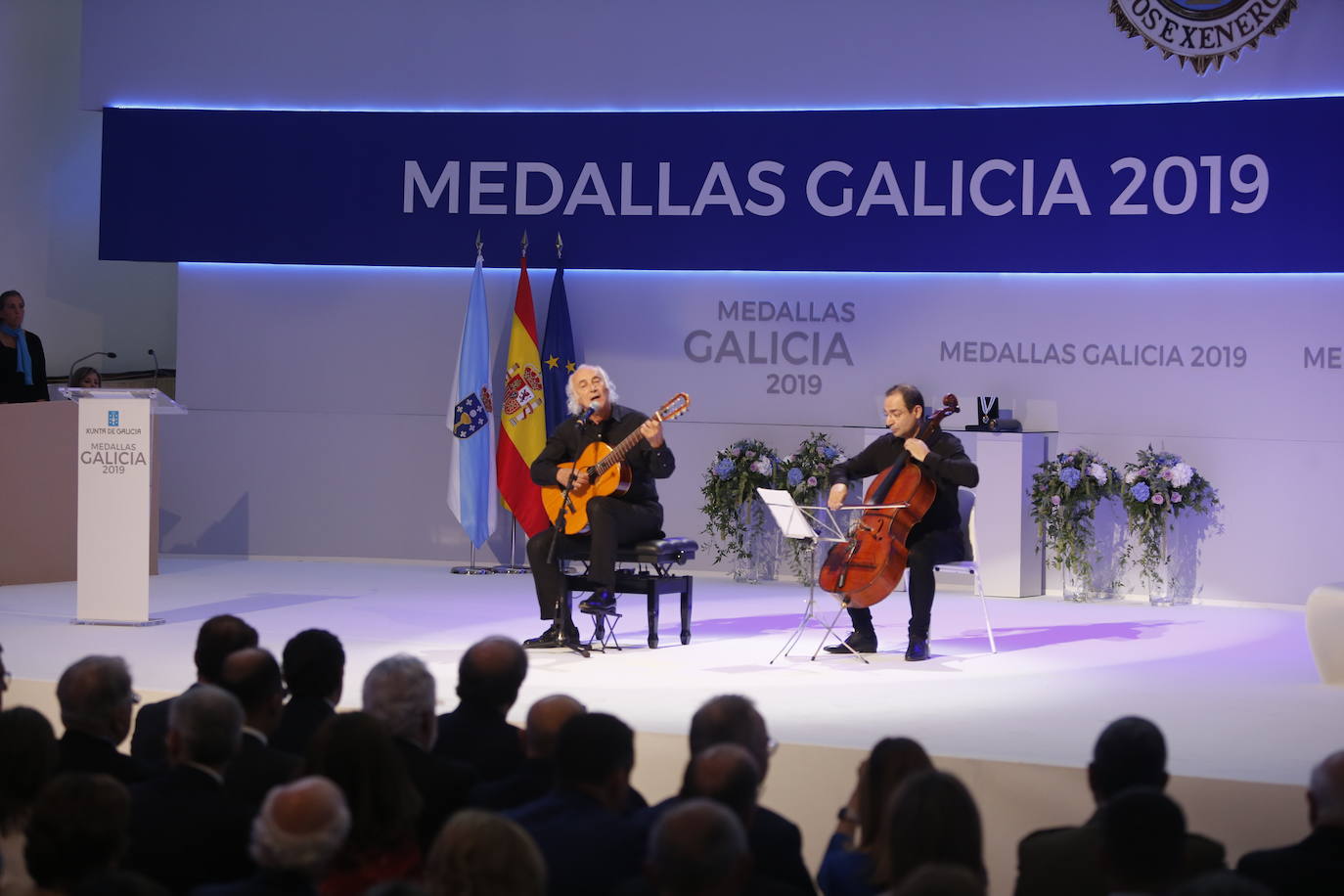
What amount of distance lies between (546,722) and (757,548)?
6696mm

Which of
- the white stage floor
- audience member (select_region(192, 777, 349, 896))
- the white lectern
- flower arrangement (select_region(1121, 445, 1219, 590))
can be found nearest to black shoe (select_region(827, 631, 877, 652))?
the white stage floor

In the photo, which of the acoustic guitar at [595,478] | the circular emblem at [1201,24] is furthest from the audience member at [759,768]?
the circular emblem at [1201,24]

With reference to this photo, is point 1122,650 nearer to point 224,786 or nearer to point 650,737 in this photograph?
point 650,737

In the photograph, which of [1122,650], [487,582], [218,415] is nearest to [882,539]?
[1122,650]

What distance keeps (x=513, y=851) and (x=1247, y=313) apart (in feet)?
26.5

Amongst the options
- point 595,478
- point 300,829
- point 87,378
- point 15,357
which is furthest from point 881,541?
point 15,357

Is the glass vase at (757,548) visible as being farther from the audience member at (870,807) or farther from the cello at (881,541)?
the audience member at (870,807)

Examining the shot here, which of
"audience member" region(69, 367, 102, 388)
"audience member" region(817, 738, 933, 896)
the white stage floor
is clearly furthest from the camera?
"audience member" region(69, 367, 102, 388)

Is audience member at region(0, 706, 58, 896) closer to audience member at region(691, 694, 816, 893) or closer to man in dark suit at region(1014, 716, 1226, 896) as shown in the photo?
audience member at region(691, 694, 816, 893)

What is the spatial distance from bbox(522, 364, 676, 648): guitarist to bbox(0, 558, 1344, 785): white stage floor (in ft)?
0.90

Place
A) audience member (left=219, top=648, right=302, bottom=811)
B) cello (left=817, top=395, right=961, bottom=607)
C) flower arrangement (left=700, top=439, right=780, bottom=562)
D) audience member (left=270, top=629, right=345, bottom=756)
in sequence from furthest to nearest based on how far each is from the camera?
1. flower arrangement (left=700, top=439, right=780, bottom=562)
2. cello (left=817, top=395, right=961, bottom=607)
3. audience member (left=270, top=629, right=345, bottom=756)
4. audience member (left=219, top=648, right=302, bottom=811)

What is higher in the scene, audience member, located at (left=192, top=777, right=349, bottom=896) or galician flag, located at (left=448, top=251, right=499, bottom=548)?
galician flag, located at (left=448, top=251, right=499, bottom=548)

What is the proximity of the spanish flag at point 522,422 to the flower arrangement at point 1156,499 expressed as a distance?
141 inches

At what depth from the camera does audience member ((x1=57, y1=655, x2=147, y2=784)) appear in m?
3.53
